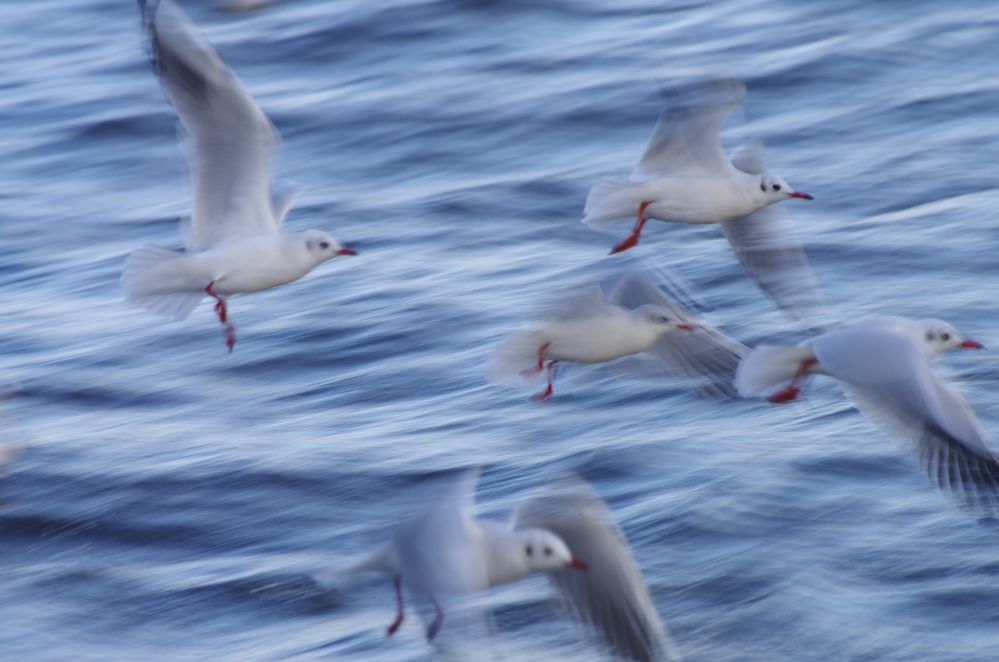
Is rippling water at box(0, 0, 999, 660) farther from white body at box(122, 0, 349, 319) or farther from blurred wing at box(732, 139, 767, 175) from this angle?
white body at box(122, 0, 349, 319)

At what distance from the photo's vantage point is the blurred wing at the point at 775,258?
8.34 m

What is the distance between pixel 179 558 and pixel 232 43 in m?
11.7

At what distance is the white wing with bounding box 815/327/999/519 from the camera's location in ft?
21.7

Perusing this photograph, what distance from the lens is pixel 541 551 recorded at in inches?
231

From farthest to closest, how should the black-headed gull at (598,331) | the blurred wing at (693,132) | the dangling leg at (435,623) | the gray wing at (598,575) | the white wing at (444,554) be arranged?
1. the blurred wing at (693,132)
2. the black-headed gull at (598,331)
3. the gray wing at (598,575)
4. the white wing at (444,554)
5. the dangling leg at (435,623)

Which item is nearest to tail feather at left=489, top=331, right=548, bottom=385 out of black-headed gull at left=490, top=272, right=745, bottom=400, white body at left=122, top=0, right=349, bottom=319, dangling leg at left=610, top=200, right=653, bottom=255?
black-headed gull at left=490, top=272, right=745, bottom=400

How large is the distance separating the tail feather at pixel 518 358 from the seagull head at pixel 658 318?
423mm

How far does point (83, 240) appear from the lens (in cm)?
1440

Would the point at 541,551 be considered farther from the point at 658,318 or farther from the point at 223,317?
the point at 223,317

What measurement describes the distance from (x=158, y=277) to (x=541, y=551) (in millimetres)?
2557

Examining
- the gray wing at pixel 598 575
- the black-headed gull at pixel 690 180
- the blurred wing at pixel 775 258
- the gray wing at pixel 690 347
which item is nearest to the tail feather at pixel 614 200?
the black-headed gull at pixel 690 180

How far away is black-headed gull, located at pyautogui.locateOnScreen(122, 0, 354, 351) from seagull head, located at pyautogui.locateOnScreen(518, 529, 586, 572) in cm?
203

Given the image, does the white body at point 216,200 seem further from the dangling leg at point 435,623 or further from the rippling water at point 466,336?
the dangling leg at point 435,623

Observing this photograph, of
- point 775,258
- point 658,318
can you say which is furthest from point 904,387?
point 775,258
